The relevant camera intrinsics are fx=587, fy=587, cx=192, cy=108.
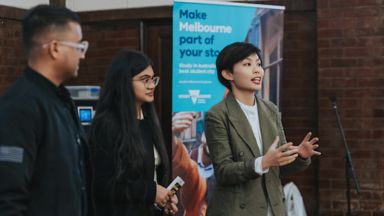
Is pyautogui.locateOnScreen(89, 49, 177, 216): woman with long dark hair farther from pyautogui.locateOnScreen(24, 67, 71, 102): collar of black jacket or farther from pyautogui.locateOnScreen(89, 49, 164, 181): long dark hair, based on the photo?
pyautogui.locateOnScreen(24, 67, 71, 102): collar of black jacket

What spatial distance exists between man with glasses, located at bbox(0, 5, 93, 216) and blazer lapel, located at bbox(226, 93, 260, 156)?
95 centimetres

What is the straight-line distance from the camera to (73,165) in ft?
6.96

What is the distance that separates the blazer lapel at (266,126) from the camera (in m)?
2.99

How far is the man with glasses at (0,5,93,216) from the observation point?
1921 millimetres

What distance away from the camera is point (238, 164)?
9.21 ft

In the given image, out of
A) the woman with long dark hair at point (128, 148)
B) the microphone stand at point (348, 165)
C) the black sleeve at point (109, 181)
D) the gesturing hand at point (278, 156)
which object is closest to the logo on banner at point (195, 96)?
the microphone stand at point (348, 165)

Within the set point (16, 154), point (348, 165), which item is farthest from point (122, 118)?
point (348, 165)

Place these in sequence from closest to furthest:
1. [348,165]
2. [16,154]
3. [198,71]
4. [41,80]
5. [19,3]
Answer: [16,154]
[41,80]
[198,71]
[348,165]
[19,3]

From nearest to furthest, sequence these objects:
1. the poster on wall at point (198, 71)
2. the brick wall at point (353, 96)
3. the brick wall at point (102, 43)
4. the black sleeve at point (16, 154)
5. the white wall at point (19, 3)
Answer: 1. the black sleeve at point (16, 154)
2. the poster on wall at point (198, 71)
3. the brick wall at point (353, 96)
4. the white wall at point (19, 3)
5. the brick wall at point (102, 43)

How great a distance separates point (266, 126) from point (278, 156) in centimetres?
37

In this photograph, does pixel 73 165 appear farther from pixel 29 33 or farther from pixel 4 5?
pixel 4 5

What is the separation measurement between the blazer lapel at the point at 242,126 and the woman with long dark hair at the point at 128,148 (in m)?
0.44

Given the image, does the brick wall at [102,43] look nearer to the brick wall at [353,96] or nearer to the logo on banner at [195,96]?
the logo on banner at [195,96]

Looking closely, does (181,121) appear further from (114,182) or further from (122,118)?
(114,182)
